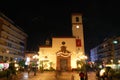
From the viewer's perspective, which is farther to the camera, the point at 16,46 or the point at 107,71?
the point at 16,46

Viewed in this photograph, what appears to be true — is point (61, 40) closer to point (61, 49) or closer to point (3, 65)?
point (61, 49)

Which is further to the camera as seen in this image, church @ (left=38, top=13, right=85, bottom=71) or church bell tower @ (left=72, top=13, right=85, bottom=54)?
church bell tower @ (left=72, top=13, right=85, bottom=54)

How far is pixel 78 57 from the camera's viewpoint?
53.8 m

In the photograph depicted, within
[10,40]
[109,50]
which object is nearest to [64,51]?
[10,40]

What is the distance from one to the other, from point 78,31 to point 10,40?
28.0 metres

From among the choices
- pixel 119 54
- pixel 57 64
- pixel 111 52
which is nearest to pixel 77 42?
pixel 57 64

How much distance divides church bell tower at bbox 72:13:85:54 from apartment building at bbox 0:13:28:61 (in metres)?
24.3

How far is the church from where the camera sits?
54094 millimetres

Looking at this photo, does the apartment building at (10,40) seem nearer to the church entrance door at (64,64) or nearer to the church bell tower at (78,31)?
the church entrance door at (64,64)

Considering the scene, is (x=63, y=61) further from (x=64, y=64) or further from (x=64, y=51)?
(x=64, y=51)

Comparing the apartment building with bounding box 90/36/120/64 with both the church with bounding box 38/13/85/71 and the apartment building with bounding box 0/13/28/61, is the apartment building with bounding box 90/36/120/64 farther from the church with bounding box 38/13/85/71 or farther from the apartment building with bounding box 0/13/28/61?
the apartment building with bounding box 0/13/28/61

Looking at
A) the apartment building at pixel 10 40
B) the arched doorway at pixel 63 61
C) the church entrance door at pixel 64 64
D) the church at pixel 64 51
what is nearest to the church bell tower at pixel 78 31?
the church at pixel 64 51

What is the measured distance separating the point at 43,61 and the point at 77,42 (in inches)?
474

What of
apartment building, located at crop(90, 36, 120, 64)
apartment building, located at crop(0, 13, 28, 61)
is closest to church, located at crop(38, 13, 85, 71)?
apartment building, located at crop(0, 13, 28, 61)
